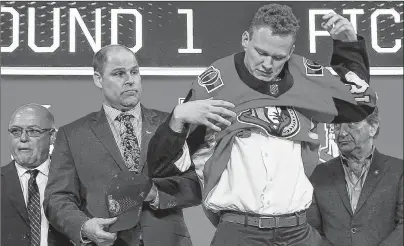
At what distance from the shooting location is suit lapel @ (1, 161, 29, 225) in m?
2.39

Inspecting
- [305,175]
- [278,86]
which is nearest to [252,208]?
[305,175]

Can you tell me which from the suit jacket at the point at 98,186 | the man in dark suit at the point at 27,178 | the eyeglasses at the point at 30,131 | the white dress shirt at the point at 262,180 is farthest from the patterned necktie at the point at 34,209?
the white dress shirt at the point at 262,180

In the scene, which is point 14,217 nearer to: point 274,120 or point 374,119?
point 274,120

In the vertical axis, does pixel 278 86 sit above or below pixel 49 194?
above

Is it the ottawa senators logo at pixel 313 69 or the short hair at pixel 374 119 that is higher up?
the ottawa senators logo at pixel 313 69

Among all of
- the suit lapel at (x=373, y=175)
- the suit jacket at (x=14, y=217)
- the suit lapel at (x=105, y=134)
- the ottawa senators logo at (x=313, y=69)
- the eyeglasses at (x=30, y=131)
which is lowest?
the suit jacket at (x=14, y=217)

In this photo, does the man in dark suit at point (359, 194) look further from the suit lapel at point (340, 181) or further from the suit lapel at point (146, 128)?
the suit lapel at point (146, 128)

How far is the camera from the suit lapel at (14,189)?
2393mm

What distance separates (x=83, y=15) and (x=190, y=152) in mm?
1041

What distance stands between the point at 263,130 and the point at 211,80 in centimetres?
19

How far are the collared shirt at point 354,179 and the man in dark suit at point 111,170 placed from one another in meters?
0.64

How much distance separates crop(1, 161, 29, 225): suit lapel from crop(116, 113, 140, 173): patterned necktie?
489mm

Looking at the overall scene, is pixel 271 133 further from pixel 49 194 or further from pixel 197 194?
pixel 49 194

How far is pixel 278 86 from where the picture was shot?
1.76m
